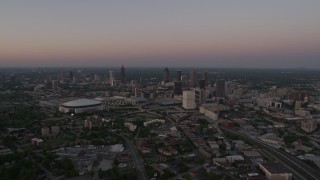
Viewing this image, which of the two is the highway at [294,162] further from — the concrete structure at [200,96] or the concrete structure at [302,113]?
the concrete structure at [200,96]

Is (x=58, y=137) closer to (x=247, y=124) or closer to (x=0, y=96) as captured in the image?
(x=247, y=124)

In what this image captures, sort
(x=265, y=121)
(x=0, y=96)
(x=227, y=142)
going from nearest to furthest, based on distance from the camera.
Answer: (x=227, y=142) < (x=265, y=121) < (x=0, y=96)

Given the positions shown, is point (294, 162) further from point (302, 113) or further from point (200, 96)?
point (200, 96)

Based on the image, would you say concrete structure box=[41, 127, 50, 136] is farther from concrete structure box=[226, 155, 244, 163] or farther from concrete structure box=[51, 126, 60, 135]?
concrete structure box=[226, 155, 244, 163]

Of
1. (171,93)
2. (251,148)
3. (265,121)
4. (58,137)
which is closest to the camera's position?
(251,148)

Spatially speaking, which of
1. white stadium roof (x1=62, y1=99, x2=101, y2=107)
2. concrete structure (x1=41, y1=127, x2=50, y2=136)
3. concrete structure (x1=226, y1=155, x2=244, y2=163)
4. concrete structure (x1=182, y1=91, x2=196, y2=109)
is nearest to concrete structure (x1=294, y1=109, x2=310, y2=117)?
concrete structure (x1=182, y1=91, x2=196, y2=109)

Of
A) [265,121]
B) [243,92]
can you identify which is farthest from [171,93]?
[265,121]
